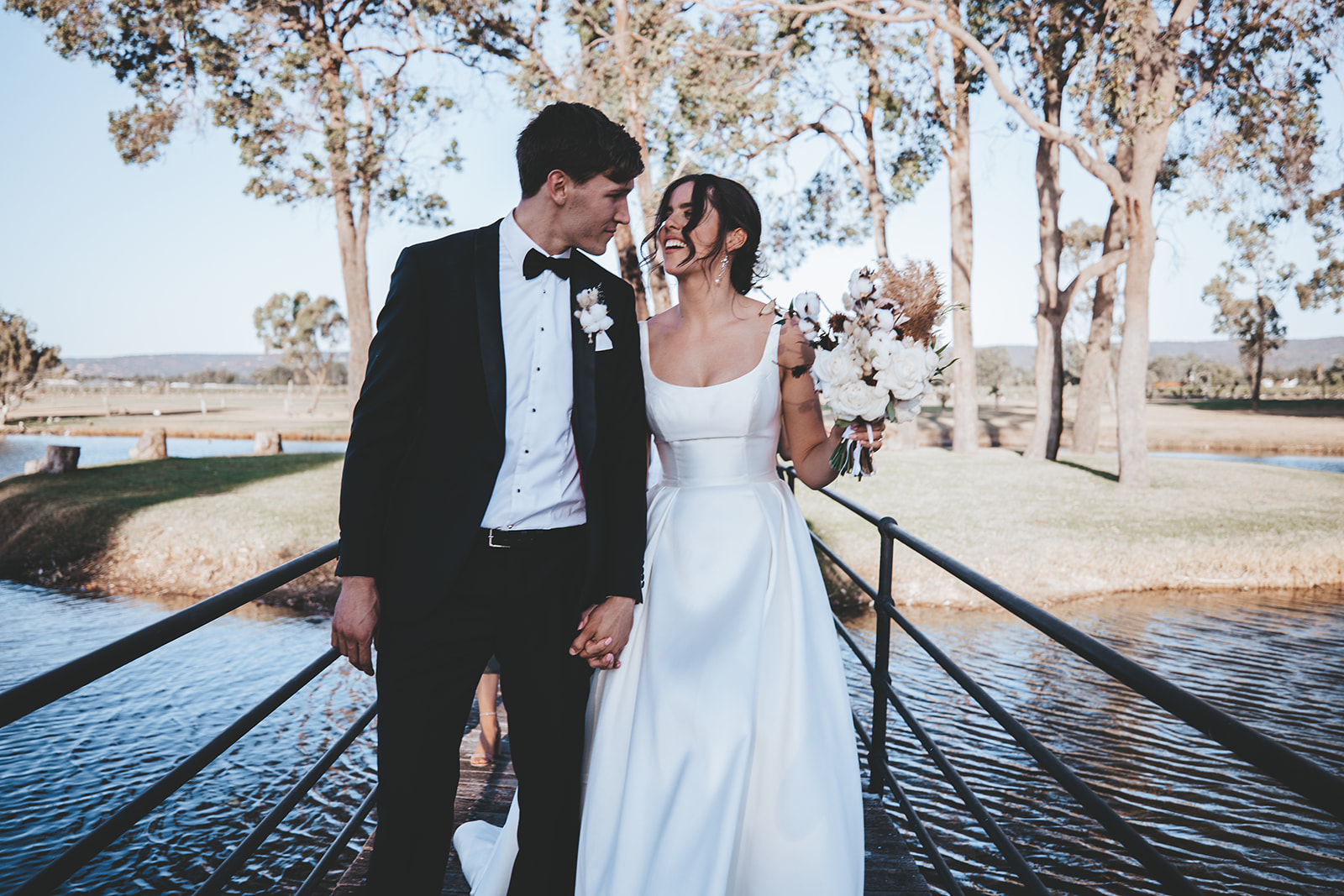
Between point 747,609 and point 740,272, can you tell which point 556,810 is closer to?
point 747,609

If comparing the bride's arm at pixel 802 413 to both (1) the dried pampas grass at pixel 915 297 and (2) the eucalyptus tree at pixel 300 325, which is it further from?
(2) the eucalyptus tree at pixel 300 325

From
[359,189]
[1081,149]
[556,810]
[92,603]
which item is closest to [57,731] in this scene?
[92,603]

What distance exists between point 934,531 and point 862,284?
403 inches

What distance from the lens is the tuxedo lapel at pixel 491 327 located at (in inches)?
79.1

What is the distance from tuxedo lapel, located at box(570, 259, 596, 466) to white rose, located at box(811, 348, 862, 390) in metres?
0.68

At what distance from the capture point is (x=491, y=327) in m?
2.04

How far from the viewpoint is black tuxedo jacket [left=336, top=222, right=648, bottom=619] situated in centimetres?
193

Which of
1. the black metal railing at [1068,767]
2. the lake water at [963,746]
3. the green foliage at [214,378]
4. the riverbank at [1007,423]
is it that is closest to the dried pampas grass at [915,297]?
the black metal railing at [1068,767]

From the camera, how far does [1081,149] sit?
12688 mm

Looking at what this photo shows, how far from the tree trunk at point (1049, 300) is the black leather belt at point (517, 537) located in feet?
61.6

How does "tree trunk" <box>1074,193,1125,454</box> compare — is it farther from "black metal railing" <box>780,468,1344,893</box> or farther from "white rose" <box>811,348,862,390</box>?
"white rose" <box>811,348,862,390</box>

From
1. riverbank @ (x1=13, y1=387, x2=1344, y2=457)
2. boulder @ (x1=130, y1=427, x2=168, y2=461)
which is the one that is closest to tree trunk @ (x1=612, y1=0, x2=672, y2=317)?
boulder @ (x1=130, y1=427, x2=168, y2=461)

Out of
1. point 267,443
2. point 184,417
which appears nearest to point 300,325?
point 184,417

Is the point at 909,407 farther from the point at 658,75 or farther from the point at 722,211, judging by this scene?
the point at 658,75
